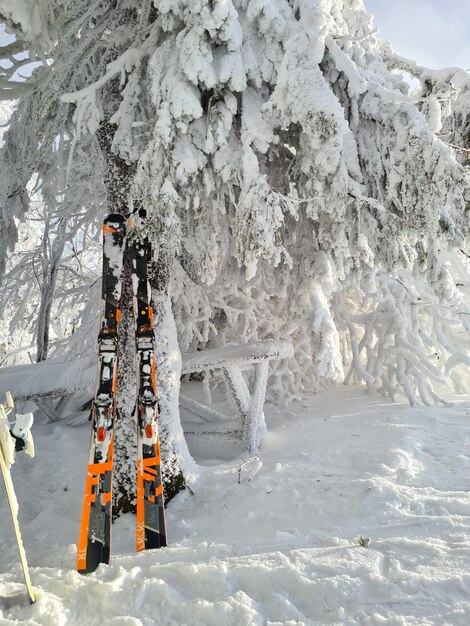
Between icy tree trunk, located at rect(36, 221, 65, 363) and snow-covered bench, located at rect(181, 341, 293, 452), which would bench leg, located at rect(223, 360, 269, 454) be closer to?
snow-covered bench, located at rect(181, 341, 293, 452)

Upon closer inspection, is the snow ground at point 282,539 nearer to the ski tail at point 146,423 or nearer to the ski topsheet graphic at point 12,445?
the ski tail at point 146,423

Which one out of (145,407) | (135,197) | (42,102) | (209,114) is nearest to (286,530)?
(145,407)

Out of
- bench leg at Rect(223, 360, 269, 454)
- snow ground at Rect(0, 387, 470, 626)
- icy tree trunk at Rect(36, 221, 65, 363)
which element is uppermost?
icy tree trunk at Rect(36, 221, 65, 363)

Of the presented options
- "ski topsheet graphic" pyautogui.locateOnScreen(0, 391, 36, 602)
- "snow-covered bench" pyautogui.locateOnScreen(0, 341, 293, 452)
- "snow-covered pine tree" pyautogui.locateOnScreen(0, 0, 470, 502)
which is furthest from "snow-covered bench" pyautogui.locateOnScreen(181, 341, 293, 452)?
"ski topsheet graphic" pyautogui.locateOnScreen(0, 391, 36, 602)

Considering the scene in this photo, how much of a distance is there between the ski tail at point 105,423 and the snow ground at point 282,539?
0.20 metres

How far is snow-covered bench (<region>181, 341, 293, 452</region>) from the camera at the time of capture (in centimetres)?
502

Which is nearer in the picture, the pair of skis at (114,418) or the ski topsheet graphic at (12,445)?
the ski topsheet graphic at (12,445)

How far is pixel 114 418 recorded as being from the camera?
12.2ft

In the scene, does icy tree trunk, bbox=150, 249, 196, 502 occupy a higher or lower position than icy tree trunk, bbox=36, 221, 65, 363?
lower

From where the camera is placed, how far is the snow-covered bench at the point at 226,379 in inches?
199

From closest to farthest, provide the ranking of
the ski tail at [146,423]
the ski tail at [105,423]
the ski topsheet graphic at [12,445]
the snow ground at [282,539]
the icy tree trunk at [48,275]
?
the snow ground at [282,539] → the ski topsheet graphic at [12,445] → the ski tail at [105,423] → the ski tail at [146,423] → the icy tree trunk at [48,275]

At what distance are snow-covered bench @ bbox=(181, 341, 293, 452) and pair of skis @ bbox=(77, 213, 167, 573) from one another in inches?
53.6

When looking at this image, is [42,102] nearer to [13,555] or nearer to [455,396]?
[13,555]

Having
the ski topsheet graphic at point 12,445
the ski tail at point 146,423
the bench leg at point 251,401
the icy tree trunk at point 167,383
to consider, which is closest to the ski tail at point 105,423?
the ski tail at point 146,423
